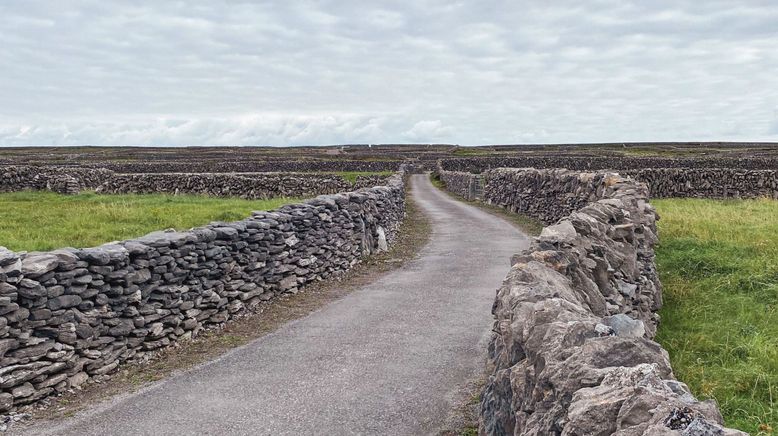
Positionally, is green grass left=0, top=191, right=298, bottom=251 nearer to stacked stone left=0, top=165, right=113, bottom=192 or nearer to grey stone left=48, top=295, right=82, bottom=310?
grey stone left=48, top=295, right=82, bottom=310

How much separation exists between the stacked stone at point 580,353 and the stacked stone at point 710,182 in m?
28.6

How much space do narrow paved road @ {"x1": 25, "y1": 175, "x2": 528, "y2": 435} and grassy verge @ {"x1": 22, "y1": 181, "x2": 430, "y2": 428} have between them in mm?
284

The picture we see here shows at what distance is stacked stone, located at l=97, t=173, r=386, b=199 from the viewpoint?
37.1m

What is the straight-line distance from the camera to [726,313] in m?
11.1

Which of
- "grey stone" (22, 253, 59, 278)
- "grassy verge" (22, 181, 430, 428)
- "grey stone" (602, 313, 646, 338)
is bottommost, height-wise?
"grassy verge" (22, 181, 430, 428)

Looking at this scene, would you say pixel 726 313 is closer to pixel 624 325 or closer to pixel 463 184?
pixel 624 325

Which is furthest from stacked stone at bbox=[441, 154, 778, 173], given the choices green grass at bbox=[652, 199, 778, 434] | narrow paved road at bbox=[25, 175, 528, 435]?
narrow paved road at bbox=[25, 175, 528, 435]

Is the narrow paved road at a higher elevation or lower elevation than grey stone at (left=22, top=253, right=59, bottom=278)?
lower

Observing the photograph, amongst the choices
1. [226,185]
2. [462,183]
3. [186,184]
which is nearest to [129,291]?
[226,185]

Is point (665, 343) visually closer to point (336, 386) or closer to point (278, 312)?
point (336, 386)

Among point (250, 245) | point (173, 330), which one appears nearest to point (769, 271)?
point (250, 245)

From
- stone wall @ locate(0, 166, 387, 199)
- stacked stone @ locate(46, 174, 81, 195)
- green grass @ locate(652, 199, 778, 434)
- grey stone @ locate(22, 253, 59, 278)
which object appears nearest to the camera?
green grass @ locate(652, 199, 778, 434)

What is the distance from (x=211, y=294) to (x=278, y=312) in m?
1.78

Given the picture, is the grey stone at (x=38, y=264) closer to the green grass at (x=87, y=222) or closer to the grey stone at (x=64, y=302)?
the grey stone at (x=64, y=302)
